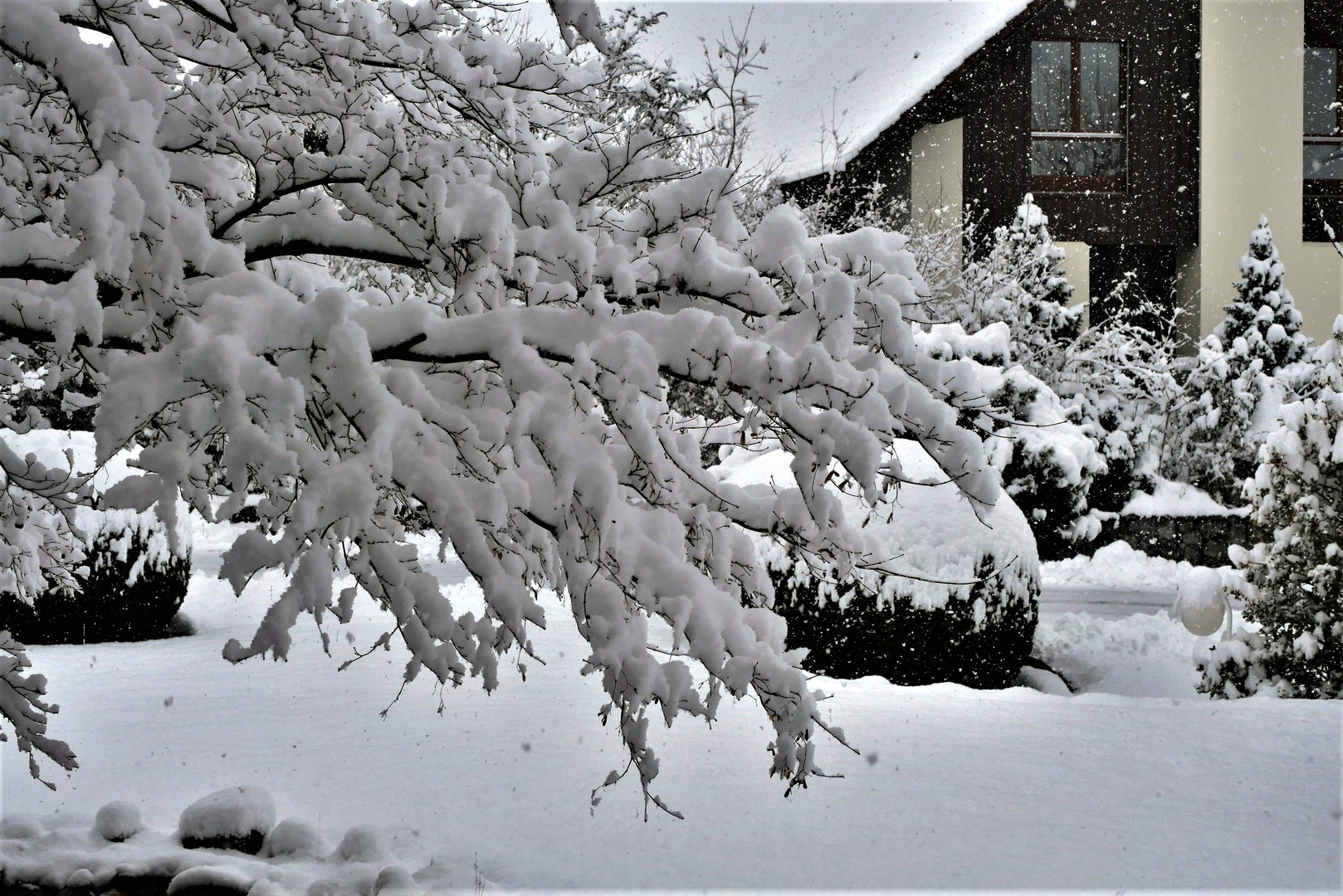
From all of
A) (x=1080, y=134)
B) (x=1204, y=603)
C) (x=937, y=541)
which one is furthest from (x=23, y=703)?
(x=1080, y=134)

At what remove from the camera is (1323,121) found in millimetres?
20984

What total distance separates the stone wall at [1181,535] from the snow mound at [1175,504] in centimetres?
8

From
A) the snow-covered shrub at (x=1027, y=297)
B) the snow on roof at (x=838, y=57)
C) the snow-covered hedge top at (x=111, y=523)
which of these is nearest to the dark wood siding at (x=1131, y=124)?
the snow on roof at (x=838, y=57)

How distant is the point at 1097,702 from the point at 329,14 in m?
5.90

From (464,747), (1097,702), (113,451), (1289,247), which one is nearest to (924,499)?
(1097,702)

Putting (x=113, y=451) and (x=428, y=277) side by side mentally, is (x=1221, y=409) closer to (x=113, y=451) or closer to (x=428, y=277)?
(x=428, y=277)

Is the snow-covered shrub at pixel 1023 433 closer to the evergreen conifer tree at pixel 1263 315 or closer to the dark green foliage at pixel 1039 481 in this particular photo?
the dark green foliage at pixel 1039 481

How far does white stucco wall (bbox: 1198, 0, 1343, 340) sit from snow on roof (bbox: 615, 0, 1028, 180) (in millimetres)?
4865

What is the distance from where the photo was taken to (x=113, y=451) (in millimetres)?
2199

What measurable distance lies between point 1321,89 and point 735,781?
21.7m

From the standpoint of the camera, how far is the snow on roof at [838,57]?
1739 cm

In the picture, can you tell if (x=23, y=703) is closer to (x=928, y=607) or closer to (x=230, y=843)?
(x=230, y=843)

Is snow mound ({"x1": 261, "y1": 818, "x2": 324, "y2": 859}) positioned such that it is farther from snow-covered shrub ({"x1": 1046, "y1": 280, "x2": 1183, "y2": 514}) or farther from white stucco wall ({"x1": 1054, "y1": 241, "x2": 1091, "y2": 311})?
white stucco wall ({"x1": 1054, "y1": 241, "x2": 1091, "y2": 311})

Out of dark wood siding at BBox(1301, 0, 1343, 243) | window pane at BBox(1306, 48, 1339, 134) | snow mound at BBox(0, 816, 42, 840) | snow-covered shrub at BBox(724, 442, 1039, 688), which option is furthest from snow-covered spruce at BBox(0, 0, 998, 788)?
window pane at BBox(1306, 48, 1339, 134)
